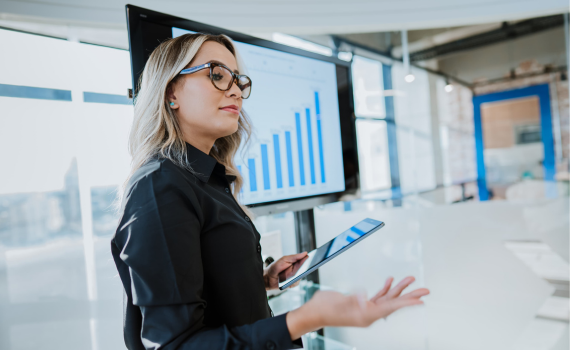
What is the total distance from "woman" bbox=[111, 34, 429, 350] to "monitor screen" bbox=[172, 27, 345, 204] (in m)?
0.50

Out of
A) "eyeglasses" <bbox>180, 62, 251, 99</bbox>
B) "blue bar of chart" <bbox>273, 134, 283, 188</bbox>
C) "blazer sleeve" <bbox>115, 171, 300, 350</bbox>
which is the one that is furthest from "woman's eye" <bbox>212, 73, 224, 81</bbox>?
"blue bar of chart" <bbox>273, 134, 283, 188</bbox>

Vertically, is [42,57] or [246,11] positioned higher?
[246,11]

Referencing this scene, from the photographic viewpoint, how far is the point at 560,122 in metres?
3.22

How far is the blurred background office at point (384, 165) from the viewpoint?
1.49 meters

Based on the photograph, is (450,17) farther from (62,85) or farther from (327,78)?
(62,85)

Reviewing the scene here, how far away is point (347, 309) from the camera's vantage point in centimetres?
65

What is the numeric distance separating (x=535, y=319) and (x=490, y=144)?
5.10ft

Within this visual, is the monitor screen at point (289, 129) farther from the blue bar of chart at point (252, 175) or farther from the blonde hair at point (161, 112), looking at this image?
the blonde hair at point (161, 112)

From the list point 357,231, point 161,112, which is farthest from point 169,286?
point 357,231

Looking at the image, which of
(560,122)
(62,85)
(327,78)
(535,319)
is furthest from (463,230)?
(62,85)

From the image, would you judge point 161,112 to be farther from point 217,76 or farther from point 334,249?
point 334,249

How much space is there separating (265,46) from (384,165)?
2084 millimetres

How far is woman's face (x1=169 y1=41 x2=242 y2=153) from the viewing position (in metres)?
1.00

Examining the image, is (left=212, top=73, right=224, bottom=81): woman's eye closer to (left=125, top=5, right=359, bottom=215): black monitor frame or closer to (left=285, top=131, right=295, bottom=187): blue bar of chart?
(left=125, top=5, right=359, bottom=215): black monitor frame
